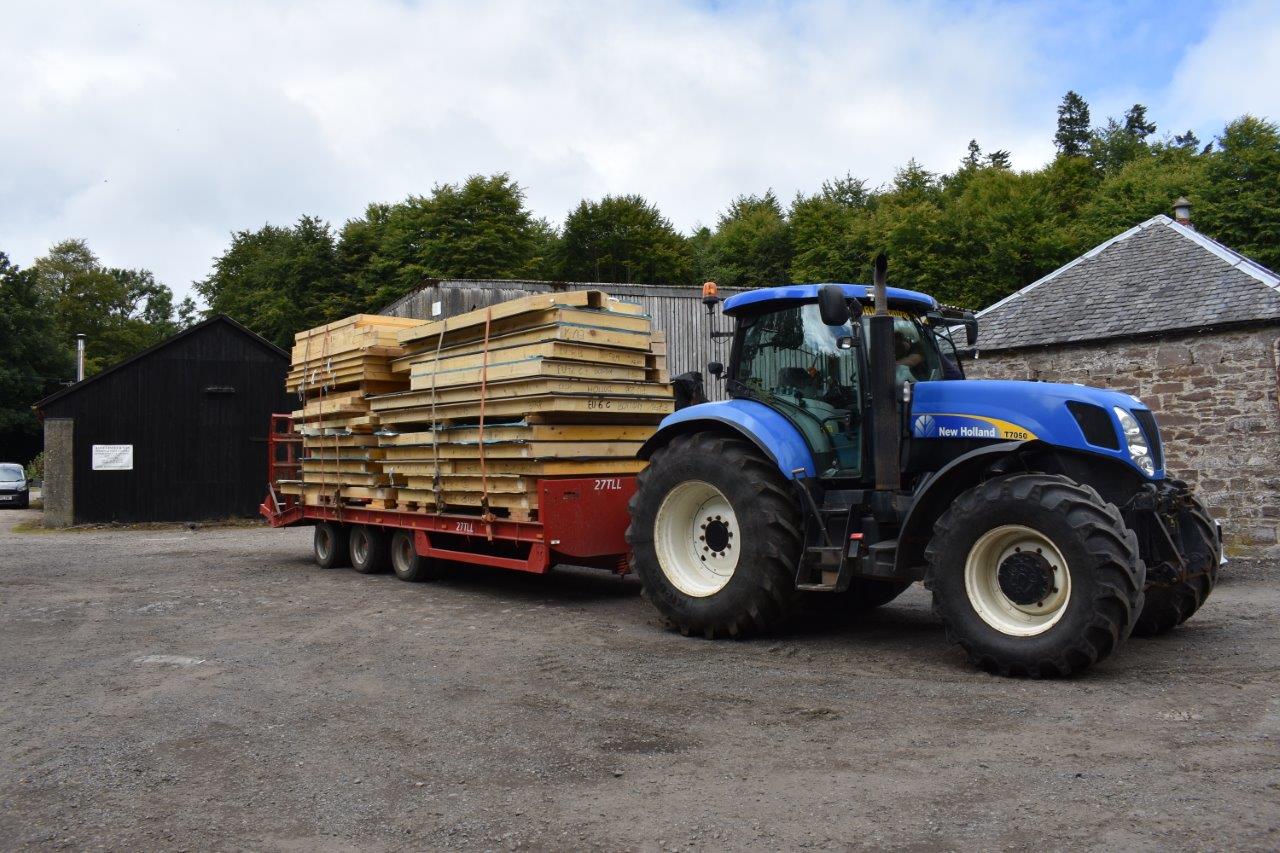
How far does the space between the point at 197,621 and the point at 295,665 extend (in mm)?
2530

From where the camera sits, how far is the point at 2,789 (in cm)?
465

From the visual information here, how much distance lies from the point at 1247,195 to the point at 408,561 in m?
25.1

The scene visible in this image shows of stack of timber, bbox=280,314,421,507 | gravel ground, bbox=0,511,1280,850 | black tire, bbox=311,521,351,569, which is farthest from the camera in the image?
black tire, bbox=311,521,351,569

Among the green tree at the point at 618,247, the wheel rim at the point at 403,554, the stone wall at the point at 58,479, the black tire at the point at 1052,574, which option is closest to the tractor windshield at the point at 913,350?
the black tire at the point at 1052,574

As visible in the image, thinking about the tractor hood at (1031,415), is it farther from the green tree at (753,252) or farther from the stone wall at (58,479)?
the green tree at (753,252)

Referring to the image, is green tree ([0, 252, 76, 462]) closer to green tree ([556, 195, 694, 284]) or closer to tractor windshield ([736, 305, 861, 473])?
green tree ([556, 195, 694, 284])

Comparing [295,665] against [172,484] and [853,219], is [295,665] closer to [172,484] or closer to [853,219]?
[172,484]

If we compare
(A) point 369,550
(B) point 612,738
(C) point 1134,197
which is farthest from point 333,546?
(C) point 1134,197

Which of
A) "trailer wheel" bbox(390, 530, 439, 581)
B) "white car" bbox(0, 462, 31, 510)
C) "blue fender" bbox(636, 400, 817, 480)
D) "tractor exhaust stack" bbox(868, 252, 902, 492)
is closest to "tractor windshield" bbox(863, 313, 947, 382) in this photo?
"tractor exhaust stack" bbox(868, 252, 902, 492)

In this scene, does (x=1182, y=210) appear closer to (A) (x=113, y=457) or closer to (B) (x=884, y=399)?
(B) (x=884, y=399)

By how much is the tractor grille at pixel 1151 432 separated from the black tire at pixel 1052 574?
1053mm

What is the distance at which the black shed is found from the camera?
2339 centimetres

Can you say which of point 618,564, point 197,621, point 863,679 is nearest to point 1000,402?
point 863,679

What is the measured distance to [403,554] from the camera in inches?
476
